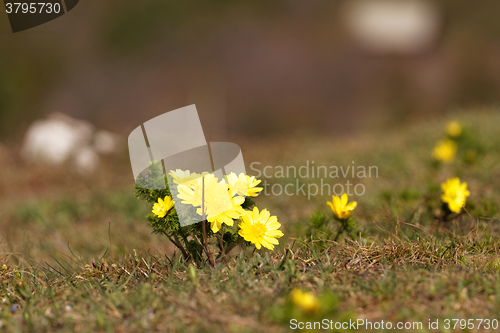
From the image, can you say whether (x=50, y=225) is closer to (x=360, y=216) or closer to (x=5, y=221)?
(x=5, y=221)

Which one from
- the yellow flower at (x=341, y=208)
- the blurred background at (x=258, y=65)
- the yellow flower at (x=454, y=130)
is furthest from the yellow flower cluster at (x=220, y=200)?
the blurred background at (x=258, y=65)

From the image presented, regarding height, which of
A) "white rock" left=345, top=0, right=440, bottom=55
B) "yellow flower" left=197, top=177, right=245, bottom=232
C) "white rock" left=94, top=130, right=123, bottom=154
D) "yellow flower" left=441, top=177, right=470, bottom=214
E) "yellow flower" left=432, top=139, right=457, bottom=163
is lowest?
"yellow flower" left=432, top=139, right=457, bottom=163

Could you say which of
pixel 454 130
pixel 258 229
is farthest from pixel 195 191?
pixel 454 130

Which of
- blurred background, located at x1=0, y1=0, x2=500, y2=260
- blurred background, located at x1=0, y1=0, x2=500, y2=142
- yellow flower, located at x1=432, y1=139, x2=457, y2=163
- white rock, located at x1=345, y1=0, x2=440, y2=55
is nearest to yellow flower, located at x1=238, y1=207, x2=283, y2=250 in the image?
yellow flower, located at x1=432, y1=139, x2=457, y2=163

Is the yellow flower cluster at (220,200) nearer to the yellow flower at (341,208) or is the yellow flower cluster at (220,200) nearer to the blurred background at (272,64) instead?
the yellow flower at (341,208)

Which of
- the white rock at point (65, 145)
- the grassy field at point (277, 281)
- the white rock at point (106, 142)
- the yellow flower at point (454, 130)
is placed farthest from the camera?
the white rock at point (106, 142)

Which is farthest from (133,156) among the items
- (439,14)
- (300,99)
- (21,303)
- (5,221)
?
(439,14)

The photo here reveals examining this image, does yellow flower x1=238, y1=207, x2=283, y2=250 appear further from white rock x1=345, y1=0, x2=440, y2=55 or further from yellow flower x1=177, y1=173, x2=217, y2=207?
white rock x1=345, y1=0, x2=440, y2=55

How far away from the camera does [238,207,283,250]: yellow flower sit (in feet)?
4.66

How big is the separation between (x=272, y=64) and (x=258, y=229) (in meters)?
7.06

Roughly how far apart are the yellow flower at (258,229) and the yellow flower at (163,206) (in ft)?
0.89

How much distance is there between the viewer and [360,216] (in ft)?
8.82

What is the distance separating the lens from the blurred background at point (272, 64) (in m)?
7.79

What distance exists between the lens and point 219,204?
1.36m
